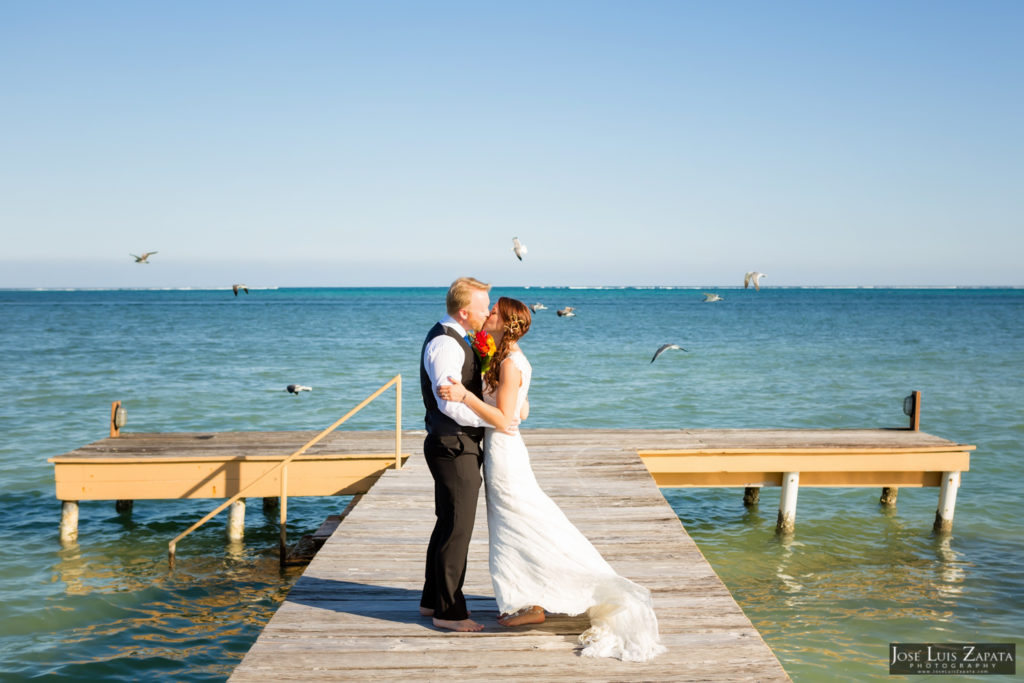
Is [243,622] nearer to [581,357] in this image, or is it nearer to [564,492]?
[564,492]

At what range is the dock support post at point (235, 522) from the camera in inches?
392

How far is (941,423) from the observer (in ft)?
63.8

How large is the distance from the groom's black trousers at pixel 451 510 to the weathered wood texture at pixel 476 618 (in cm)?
22

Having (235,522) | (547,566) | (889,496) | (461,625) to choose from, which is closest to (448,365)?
(547,566)

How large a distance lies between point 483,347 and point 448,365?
0.23 metres

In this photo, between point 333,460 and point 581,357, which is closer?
point 333,460

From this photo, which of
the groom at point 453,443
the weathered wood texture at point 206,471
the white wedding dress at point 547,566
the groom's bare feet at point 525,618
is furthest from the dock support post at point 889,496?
the groom at point 453,443

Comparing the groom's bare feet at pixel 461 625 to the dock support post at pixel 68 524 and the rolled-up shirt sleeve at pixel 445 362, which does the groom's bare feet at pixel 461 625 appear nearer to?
the rolled-up shirt sleeve at pixel 445 362

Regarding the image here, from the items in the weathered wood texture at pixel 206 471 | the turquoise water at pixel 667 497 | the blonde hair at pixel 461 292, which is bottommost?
the turquoise water at pixel 667 497

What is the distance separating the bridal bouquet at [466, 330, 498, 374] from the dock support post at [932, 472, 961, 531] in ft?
29.0

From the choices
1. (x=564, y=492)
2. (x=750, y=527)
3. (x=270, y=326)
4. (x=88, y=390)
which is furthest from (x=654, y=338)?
(x=564, y=492)

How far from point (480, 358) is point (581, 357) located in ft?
109

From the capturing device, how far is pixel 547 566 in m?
4.34

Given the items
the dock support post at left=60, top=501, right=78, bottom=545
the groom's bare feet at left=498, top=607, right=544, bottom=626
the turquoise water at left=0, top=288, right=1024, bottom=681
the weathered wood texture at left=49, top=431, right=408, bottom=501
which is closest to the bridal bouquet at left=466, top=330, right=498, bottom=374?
the groom's bare feet at left=498, top=607, right=544, bottom=626
